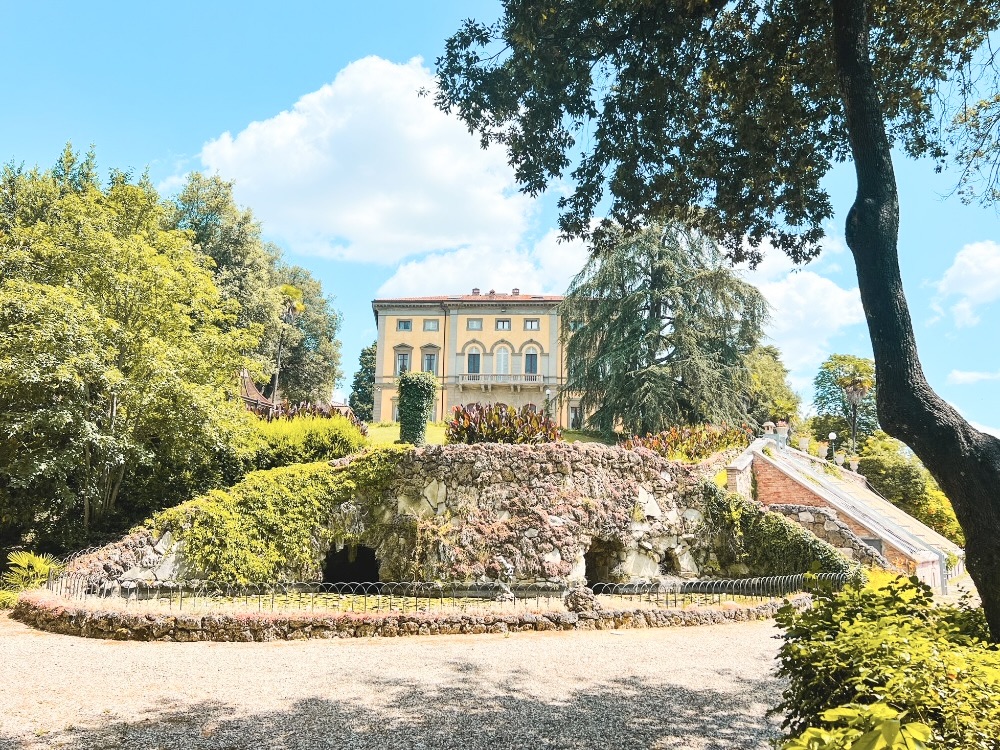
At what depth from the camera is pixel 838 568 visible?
43.5 feet

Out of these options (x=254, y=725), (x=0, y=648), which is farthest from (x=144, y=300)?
(x=254, y=725)

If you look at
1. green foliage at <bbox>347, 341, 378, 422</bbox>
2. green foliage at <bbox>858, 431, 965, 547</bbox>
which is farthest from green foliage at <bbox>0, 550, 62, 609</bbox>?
green foliage at <bbox>347, 341, 378, 422</bbox>

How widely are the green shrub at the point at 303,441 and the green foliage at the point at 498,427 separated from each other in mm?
2851

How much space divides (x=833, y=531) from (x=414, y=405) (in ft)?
35.4

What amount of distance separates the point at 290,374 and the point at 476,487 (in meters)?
29.4

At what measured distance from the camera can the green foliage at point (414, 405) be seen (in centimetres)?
1769

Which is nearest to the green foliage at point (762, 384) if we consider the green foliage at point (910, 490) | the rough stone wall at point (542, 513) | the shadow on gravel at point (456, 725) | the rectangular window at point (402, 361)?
the green foliage at point (910, 490)

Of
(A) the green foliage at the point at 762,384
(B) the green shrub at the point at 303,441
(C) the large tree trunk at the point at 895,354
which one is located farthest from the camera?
(A) the green foliage at the point at 762,384

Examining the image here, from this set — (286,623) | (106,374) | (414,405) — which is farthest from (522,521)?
(106,374)

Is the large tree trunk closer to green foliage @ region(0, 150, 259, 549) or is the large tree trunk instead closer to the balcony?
green foliage @ region(0, 150, 259, 549)

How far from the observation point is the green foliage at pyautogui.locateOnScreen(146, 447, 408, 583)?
12516 millimetres

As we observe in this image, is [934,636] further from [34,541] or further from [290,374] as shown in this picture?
[290,374]

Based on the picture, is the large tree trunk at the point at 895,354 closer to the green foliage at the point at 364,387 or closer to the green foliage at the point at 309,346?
the green foliage at the point at 309,346

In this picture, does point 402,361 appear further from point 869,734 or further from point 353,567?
point 869,734
